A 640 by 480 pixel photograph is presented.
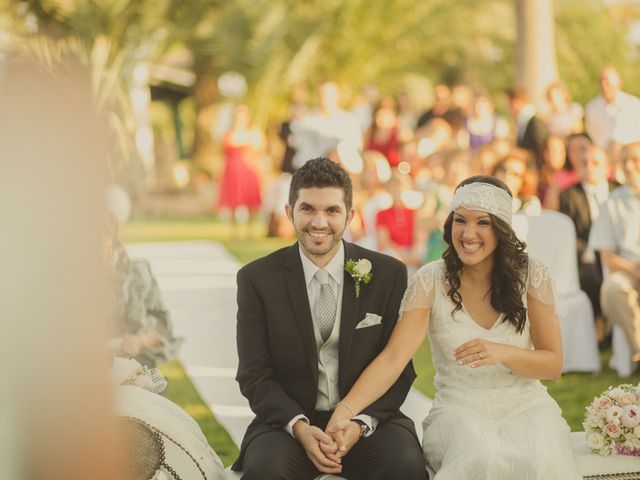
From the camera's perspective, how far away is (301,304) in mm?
4012

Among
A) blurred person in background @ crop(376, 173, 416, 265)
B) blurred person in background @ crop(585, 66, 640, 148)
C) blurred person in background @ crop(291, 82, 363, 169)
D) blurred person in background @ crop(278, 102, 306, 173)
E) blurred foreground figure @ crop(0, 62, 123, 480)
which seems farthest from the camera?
blurred person in background @ crop(278, 102, 306, 173)

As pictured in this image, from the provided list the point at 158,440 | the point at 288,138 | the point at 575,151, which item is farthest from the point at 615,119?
the point at 158,440

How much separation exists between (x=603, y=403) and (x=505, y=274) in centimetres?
72

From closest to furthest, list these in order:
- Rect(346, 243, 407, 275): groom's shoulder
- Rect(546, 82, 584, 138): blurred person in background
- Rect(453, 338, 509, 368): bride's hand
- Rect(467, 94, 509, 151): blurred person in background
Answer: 1. Rect(453, 338, 509, 368): bride's hand
2. Rect(346, 243, 407, 275): groom's shoulder
3. Rect(546, 82, 584, 138): blurred person in background
4. Rect(467, 94, 509, 151): blurred person in background

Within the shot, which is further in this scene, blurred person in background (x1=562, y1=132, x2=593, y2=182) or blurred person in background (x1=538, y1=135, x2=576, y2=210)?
blurred person in background (x1=538, y1=135, x2=576, y2=210)

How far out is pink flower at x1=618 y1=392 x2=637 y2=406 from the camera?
425cm

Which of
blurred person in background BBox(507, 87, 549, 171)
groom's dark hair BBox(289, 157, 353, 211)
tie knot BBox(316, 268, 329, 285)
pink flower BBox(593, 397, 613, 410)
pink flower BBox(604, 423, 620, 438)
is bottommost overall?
pink flower BBox(604, 423, 620, 438)

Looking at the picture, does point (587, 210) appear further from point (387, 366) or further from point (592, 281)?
point (387, 366)

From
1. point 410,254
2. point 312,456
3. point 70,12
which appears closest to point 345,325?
point 312,456

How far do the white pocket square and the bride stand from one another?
0.10 meters

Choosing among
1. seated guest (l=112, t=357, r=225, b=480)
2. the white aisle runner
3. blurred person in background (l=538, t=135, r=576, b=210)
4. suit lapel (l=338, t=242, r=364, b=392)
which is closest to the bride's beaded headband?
suit lapel (l=338, t=242, r=364, b=392)

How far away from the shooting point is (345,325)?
399 centimetres

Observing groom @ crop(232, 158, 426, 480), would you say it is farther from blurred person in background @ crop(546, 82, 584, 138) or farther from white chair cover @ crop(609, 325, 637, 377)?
blurred person in background @ crop(546, 82, 584, 138)

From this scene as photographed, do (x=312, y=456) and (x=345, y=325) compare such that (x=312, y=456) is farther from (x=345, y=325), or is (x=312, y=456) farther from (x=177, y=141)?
(x=177, y=141)
